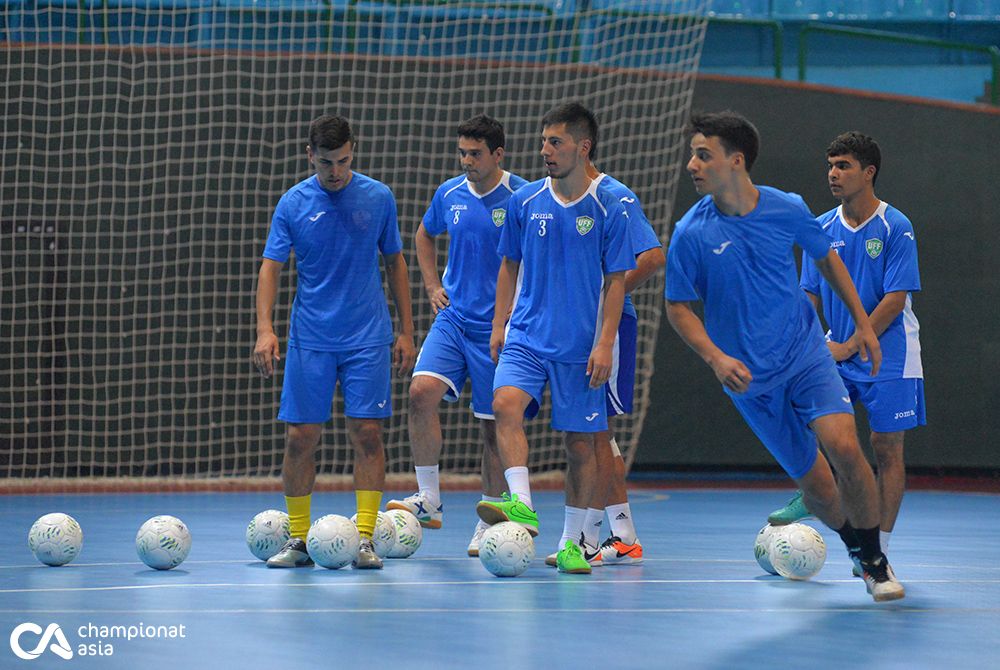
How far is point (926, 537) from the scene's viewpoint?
26.8 ft

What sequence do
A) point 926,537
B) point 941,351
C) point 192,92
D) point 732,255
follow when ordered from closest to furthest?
point 732,255
point 926,537
point 192,92
point 941,351

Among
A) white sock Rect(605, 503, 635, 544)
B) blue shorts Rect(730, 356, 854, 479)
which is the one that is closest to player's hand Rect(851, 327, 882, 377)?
blue shorts Rect(730, 356, 854, 479)

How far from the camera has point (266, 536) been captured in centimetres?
652

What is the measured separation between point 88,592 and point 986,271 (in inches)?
391

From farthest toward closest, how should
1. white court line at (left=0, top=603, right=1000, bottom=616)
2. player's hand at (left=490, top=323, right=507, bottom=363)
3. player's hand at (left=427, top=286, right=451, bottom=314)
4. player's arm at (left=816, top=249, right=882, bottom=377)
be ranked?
1. player's hand at (left=427, top=286, right=451, bottom=314)
2. player's hand at (left=490, top=323, right=507, bottom=363)
3. player's arm at (left=816, top=249, right=882, bottom=377)
4. white court line at (left=0, top=603, right=1000, bottom=616)

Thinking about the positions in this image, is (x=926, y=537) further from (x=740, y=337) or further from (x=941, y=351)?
A: (x=941, y=351)

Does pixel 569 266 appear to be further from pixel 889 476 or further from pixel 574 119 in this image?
pixel 889 476

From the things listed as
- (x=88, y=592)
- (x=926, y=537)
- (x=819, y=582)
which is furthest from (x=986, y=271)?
(x=88, y=592)

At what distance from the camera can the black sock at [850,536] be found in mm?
5405

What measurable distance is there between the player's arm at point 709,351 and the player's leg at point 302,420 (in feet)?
6.27

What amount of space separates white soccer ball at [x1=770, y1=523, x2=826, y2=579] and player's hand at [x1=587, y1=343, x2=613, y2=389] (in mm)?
1034

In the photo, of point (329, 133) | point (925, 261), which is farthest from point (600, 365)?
point (925, 261)

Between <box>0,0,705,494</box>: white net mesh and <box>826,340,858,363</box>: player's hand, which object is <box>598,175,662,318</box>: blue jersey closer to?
<box>826,340,858,363</box>: player's hand

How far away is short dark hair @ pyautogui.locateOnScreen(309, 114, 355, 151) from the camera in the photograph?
249 inches
